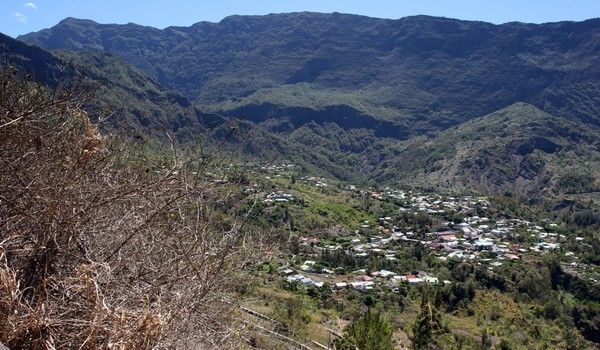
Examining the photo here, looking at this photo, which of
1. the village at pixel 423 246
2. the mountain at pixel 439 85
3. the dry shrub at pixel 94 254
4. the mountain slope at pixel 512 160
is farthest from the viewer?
the mountain at pixel 439 85

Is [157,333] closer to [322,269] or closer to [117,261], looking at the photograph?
[117,261]

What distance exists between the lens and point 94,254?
3.07 m

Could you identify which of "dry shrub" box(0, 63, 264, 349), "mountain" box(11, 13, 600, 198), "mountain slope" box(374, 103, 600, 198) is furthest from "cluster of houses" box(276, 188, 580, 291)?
"mountain" box(11, 13, 600, 198)

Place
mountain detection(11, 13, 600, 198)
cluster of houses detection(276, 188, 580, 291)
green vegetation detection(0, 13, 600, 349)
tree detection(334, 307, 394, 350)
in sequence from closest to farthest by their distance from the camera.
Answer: green vegetation detection(0, 13, 600, 349) → tree detection(334, 307, 394, 350) → cluster of houses detection(276, 188, 580, 291) → mountain detection(11, 13, 600, 198)

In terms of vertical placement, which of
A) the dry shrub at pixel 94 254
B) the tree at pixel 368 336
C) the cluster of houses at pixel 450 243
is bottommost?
the cluster of houses at pixel 450 243

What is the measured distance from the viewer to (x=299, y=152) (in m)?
112

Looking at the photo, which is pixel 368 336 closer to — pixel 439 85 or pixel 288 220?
pixel 288 220

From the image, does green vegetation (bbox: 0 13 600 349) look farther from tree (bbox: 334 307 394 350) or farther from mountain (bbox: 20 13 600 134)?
mountain (bbox: 20 13 600 134)

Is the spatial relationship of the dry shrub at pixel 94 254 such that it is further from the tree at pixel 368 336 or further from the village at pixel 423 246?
the village at pixel 423 246

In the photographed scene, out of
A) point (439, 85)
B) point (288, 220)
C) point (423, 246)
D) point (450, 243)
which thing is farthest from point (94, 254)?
point (439, 85)

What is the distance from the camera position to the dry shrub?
2.38 meters

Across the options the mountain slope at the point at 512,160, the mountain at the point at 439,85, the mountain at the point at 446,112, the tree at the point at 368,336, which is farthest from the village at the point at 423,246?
the mountain at the point at 439,85

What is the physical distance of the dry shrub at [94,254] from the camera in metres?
Answer: 2.38

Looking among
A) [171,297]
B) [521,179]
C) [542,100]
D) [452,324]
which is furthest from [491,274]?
[542,100]
